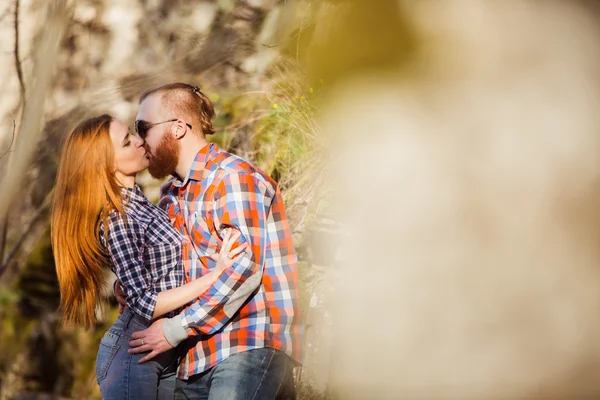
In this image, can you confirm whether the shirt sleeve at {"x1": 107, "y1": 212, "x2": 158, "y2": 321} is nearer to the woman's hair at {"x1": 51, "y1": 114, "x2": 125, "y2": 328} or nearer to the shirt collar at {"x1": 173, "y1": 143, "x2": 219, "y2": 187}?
the woman's hair at {"x1": 51, "y1": 114, "x2": 125, "y2": 328}

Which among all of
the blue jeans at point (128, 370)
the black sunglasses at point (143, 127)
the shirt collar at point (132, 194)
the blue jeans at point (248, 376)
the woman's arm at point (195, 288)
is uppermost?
the black sunglasses at point (143, 127)

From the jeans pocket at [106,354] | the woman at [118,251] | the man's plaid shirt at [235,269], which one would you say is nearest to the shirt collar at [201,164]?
the man's plaid shirt at [235,269]

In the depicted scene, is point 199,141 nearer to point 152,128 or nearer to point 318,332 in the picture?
point 152,128

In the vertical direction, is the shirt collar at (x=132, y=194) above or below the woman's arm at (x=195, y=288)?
above

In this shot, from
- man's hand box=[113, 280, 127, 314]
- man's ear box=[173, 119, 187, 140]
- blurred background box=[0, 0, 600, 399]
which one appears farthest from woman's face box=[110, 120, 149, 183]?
blurred background box=[0, 0, 600, 399]

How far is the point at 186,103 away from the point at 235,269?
0.70m

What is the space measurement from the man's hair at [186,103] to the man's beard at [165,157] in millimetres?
99

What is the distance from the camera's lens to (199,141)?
7.98ft

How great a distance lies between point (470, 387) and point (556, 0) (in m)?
2.04

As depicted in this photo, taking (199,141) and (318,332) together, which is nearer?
(199,141)

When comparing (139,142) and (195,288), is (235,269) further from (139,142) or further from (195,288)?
(139,142)

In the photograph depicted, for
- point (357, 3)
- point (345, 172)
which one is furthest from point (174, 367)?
point (357, 3)

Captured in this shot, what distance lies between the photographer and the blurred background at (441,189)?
3.14 metres

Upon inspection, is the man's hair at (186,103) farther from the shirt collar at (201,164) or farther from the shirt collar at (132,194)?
the shirt collar at (132,194)
